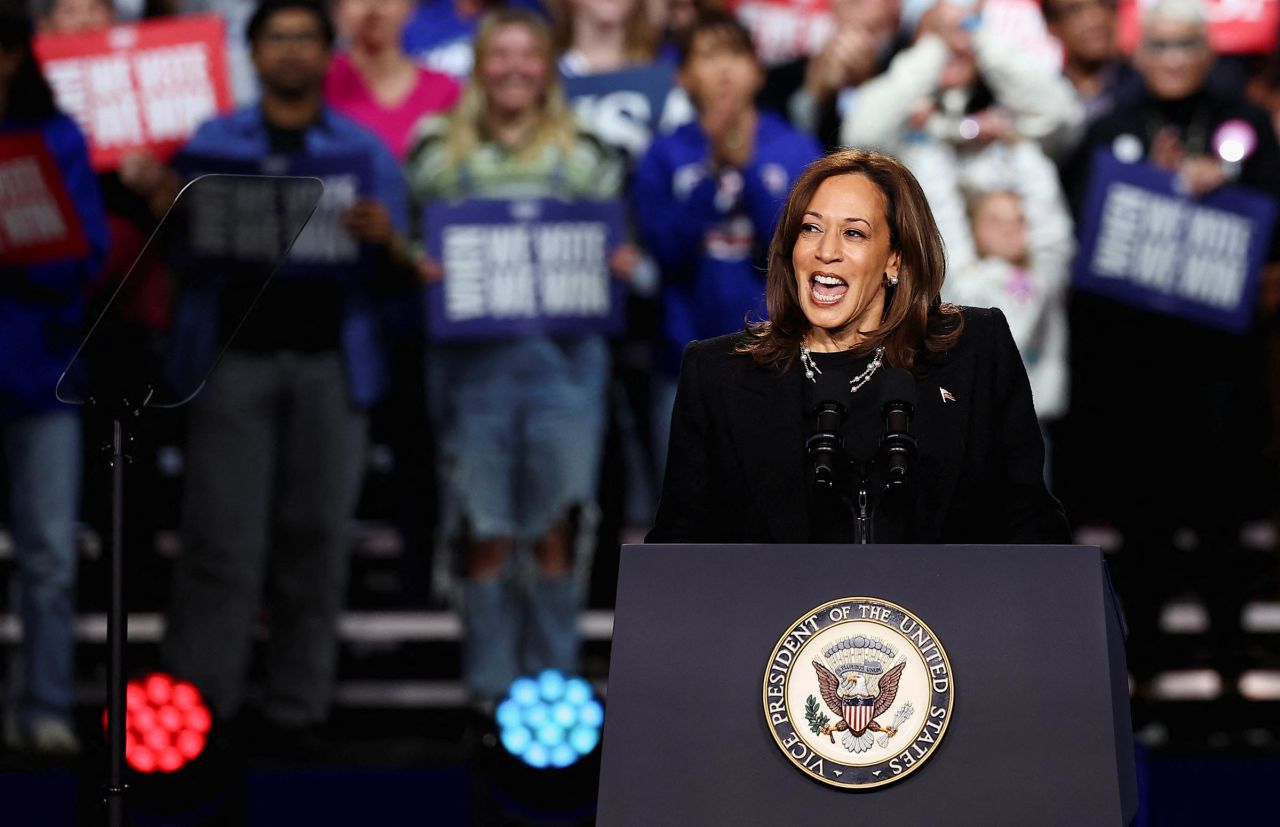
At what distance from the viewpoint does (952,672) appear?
2.23 m

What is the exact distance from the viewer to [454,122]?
5.51 m

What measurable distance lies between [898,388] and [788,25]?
13.9ft

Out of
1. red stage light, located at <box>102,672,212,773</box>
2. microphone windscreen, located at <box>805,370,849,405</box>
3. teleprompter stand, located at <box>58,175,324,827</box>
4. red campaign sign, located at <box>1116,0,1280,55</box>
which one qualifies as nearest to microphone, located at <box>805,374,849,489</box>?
microphone windscreen, located at <box>805,370,849,405</box>

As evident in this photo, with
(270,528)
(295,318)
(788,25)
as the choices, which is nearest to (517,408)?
(295,318)

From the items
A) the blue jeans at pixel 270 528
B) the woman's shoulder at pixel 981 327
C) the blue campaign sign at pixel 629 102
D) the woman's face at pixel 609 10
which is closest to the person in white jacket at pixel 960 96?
the blue campaign sign at pixel 629 102

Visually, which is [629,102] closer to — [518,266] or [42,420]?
[518,266]

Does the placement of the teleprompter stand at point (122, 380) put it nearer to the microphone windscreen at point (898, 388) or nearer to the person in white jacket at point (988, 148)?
the microphone windscreen at point (898, 388)

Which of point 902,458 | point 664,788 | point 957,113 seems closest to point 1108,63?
point 957,113

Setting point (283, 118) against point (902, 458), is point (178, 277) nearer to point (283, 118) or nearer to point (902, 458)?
point (283, 118)

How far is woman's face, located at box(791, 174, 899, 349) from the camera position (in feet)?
9.07

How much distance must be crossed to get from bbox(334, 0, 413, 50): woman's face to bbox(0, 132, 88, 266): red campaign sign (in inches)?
44.4

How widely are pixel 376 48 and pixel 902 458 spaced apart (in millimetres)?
3863

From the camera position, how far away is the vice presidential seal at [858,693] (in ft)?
7.27

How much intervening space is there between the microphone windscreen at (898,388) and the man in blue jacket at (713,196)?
9.26 feet
